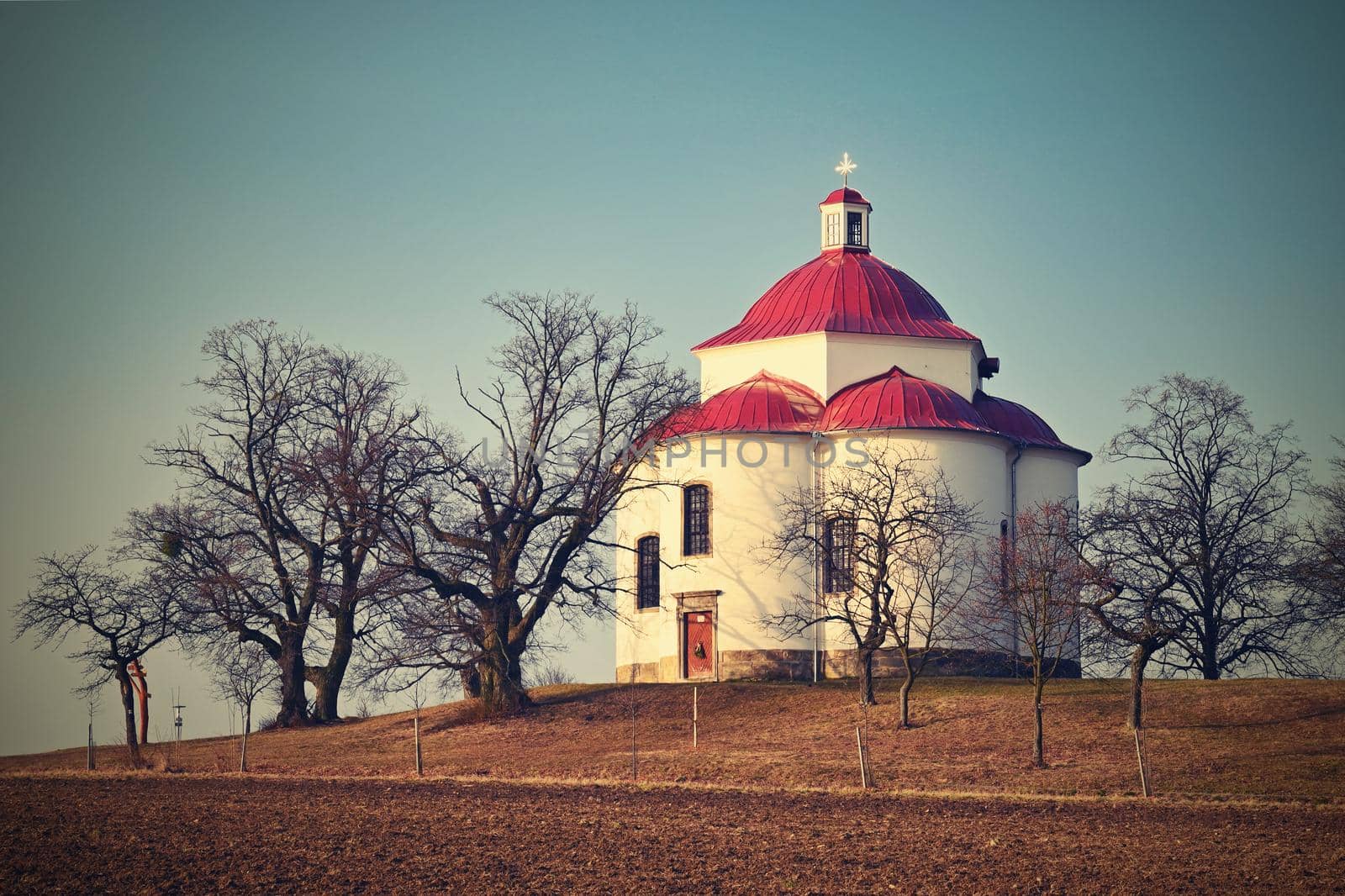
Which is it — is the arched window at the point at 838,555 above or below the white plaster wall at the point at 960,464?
below

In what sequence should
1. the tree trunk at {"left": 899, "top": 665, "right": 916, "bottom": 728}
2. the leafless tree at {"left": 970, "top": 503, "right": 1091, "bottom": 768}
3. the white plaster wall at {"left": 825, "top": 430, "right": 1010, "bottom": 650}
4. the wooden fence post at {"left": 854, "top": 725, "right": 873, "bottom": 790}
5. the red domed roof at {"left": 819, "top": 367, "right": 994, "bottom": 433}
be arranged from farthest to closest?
the red domed roof at {"left": 819, "top": 367, "right": 994, "bottom": 433} < the white plaster wall at {"left": 825, "top": 430, "right": 1010, "bottom": 650} < the tree trunk at {"left": 899, "top": 665, "right": 916, "bottom": 728} < the leafless tree at {"left": 970, "top": 503, "right": 1091, "bottom": 768} < the wooden fence post at {"left": 854, "top": 725, "right": 873, "bottom": 790}

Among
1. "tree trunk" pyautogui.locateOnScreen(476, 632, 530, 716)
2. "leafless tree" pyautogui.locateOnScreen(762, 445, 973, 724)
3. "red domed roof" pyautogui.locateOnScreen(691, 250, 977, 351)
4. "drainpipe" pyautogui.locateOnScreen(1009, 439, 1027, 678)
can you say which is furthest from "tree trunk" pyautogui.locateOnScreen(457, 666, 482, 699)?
"drainpipe" pyautogui.locateOnScreen(1009, 439, 1027, 678)

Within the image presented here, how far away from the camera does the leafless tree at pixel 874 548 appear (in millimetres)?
41844

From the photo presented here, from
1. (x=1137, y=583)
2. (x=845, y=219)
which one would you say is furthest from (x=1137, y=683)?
(x=845, y=219)

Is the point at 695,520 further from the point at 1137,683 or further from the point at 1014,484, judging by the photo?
the point at 1137,683

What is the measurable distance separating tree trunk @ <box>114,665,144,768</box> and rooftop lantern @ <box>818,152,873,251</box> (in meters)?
26.9

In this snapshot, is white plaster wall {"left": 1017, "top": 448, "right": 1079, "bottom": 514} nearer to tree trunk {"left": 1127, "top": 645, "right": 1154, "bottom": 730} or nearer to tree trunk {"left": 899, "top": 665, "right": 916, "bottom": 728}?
tree trunk {"left": 899, "top": 665, "right": 916, "bottom": 728}

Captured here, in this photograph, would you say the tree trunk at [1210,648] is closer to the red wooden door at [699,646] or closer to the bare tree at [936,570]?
the bare tree at [936,570]

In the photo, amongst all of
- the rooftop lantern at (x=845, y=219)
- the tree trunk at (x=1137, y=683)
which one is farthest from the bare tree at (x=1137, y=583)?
the rooftop lantern at (x=845, y=219)

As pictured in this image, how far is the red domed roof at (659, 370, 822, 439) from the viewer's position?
4766 centimetres

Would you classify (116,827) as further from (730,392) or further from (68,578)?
(730,392)

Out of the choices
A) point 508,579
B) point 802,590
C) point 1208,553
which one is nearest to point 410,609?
point 508,579

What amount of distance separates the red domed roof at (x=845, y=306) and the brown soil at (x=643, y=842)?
79.0ft

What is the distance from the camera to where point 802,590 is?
46.7 metres
